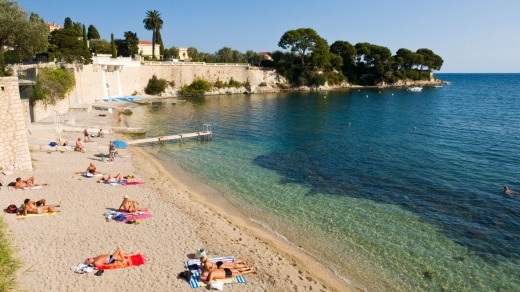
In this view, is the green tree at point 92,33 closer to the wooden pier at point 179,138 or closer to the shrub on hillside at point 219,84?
the shrub on hillside at point 219,84

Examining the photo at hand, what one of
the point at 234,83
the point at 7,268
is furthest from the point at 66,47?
the point at 234,83

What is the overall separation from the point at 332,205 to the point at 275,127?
80.8ft

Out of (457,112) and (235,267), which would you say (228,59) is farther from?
(235,267)

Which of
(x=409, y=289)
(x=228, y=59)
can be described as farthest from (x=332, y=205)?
(x=228, y=59)

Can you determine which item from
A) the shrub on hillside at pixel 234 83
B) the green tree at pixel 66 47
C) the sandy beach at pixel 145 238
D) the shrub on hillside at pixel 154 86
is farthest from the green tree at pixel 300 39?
the sandy beach at pixel 145 238

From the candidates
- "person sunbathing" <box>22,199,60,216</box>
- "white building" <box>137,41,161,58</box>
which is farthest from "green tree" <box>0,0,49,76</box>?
"white building" <box>137,41,161,58</box>

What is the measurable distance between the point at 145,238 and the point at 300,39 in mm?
90035

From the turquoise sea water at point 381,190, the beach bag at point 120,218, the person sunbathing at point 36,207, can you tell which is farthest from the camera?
the beach bag at point 120,218

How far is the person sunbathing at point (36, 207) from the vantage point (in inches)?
549

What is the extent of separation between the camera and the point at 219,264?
35.6 ft

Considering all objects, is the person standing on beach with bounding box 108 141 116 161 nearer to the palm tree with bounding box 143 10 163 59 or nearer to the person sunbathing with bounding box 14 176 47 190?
the person sunbathing with bounding box 14 176 47 190

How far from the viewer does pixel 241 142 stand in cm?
3259

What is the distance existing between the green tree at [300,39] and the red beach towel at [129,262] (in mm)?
89996

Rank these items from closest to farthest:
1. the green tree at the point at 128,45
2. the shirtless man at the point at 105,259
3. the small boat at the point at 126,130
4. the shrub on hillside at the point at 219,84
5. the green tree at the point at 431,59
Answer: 1. the shirtless man at the point at 105,259
2. the small boat at the point at 126,130
3. the green tree at the point at 128,45
4. the shrub on hillside at the point at 219,84
5. the green tree at the point at 431,59
